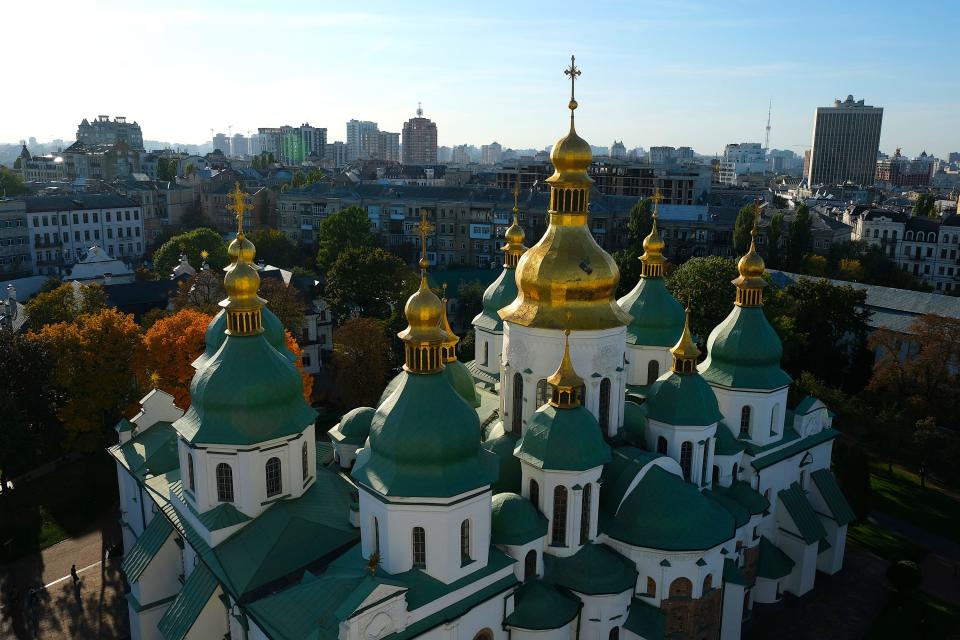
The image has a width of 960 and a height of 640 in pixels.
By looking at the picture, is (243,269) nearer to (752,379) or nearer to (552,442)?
(552,442)

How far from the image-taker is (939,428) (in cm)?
3625

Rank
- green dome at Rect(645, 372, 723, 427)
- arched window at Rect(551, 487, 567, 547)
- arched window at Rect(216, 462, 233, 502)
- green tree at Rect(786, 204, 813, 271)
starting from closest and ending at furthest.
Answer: arched window at Rect(551, 487, 567, 547), arched window at Rect(216, 462, 233, 502), green dome at Rect(645, 372, 723, 427), green tree at Rect(786, 204, 813, 271)

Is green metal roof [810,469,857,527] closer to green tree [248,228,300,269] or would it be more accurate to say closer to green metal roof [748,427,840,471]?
green metal roof [748,427,840,471]

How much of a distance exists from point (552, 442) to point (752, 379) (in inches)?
425

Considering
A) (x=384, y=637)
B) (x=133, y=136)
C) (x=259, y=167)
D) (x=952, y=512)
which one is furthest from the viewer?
(x=133, y=136)

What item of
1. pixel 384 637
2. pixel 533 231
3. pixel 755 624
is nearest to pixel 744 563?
pixel 755 624

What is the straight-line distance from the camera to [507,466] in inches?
865

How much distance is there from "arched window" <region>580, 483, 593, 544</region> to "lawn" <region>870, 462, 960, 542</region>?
20.9 metres

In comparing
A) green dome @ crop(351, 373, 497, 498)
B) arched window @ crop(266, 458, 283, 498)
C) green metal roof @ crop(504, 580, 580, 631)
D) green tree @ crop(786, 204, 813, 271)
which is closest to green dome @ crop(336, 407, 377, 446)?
arched window @ crop(266, 458, 283, 498)

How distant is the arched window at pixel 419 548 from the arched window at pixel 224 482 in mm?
6716

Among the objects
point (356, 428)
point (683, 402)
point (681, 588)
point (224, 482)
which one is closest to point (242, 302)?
point (224, 482)

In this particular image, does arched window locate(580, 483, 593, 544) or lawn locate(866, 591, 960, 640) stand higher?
arched window locate(580, 483, 593, 544)

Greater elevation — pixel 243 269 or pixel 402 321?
pixel 243 269

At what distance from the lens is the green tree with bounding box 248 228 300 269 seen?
7381cm
